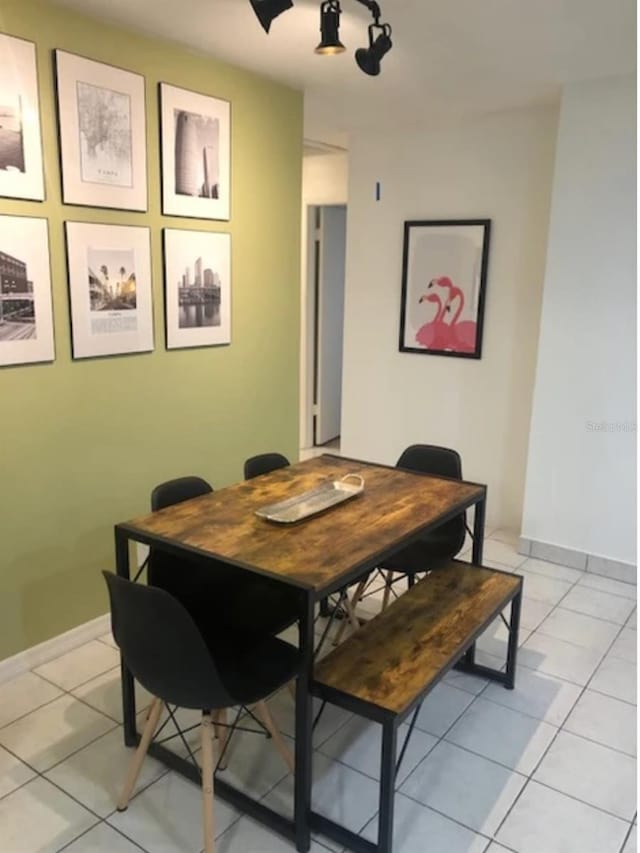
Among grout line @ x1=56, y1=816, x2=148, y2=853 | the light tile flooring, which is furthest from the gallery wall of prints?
Result: grout line @ x1=56, y1=816, x2=148, y2=853

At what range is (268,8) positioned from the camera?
2184mm

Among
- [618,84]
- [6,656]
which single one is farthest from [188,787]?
[618,84]

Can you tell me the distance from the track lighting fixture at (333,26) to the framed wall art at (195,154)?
77cm

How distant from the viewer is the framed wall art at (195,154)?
9.91 feet

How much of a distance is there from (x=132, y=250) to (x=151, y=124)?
22.0 inches

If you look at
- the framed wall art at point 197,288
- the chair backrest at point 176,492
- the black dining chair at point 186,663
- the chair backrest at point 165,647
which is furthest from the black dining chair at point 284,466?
the chair backrest at point 165,647

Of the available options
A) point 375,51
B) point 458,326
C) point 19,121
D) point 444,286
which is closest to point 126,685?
point 19,121

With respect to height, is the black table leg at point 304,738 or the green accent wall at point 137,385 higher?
the green accent wall at point 137,385

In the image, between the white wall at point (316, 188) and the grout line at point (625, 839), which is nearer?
the grout line at point (625, 839)

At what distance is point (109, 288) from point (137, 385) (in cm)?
46

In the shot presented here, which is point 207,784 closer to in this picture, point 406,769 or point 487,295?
point 406,769

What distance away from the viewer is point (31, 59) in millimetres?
2473

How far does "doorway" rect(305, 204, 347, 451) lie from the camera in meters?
5.85

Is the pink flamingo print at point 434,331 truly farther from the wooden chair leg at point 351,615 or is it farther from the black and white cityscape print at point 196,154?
the wooden chair leg at point 351,615
